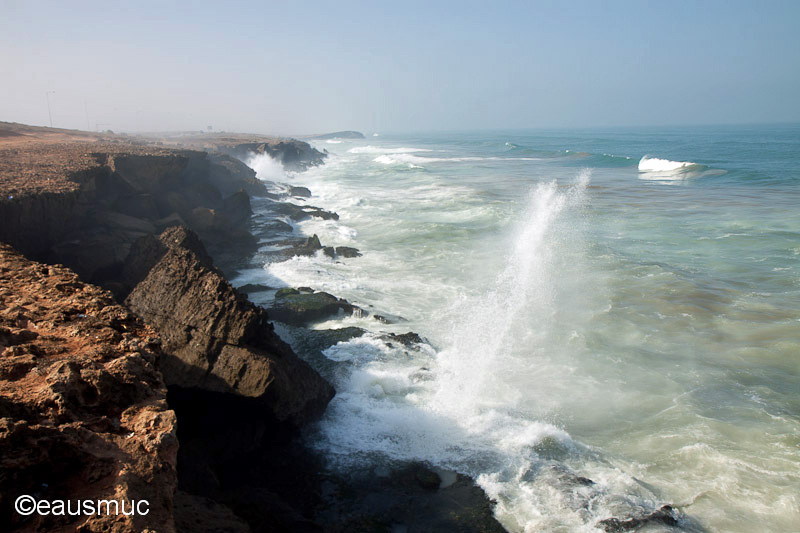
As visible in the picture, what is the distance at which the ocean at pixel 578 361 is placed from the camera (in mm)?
6539

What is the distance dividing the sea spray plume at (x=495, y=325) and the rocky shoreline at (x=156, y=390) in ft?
7.19

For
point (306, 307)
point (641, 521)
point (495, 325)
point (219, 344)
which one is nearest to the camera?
point (641, 521)

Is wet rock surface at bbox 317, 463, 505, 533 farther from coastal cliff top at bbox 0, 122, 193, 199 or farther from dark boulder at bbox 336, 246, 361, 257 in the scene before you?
dark boulder at bbox 336, 246, 361, 257

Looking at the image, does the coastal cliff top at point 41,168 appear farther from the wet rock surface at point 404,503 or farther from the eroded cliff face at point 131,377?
the wet rock surface at point 404,503

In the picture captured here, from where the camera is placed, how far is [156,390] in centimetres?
387

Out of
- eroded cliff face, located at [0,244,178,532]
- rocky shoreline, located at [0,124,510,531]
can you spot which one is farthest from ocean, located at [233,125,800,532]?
eroded cliff face, located at [0,244,178,532]

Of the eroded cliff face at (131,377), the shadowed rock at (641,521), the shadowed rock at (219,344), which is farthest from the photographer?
the shadowed rock at (219,344)

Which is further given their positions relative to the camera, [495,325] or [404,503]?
[495,325]

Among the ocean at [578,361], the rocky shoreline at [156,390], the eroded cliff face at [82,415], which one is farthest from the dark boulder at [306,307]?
the eroded cliff face at [82,415]

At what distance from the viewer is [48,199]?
10.5 meters

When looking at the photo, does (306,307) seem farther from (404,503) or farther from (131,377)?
(131,377)

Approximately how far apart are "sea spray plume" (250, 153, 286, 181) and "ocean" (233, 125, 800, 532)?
74.4ft

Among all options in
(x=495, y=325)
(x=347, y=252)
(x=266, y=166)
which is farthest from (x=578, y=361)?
(x=266, y=166)

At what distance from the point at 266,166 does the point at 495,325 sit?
39929 mm
